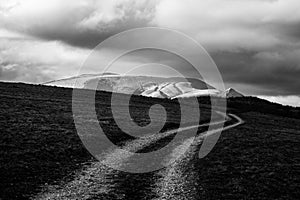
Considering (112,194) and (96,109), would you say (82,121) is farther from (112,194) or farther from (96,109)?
(112,194)

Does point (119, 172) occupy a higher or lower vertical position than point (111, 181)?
higher

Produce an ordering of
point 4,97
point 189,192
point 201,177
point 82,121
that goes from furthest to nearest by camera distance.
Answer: point 4,97 → point 82,121 → point 201,177 → point 189,192

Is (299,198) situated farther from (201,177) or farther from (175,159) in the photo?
(175,159)

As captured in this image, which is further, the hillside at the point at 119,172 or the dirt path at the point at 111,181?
the hillside at the point at 119,172

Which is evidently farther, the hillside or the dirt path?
the hillside

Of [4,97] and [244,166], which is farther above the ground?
[4,97]

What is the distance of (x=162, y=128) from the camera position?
168ft

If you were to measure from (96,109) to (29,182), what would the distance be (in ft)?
139

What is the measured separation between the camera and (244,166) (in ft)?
102

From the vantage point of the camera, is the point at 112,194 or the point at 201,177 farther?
the point at 201,177

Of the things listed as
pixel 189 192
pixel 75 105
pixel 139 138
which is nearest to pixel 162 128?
pixel 139 138

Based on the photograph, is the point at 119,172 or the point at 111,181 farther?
the point at 119,172

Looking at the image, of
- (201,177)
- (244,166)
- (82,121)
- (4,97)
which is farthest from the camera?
(4,97)

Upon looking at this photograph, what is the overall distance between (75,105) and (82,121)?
1806cm
